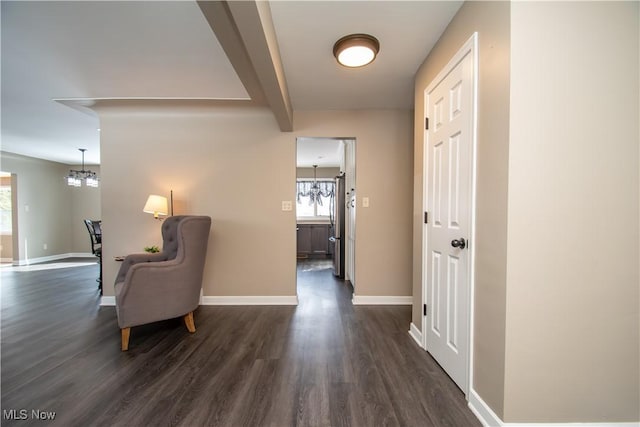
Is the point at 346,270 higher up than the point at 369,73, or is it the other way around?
the point at 369,73

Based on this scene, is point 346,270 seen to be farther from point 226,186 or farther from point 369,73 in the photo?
point 369,73

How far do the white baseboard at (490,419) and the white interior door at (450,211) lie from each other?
0.27 ft

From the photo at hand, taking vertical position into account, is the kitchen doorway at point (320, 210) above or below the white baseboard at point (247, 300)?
above

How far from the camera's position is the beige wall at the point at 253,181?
3.11m

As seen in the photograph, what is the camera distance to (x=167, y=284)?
7.08ft

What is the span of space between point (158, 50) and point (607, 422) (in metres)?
3.50

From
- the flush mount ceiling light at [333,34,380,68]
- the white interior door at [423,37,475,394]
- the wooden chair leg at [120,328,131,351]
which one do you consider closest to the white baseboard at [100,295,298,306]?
the wooden chair leg at [120,328,131,351]

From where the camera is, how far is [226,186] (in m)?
3.12

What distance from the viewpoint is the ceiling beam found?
4.10 feet

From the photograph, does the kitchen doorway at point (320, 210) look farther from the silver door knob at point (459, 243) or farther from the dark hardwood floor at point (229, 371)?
the silver door knob at point (459, 243)

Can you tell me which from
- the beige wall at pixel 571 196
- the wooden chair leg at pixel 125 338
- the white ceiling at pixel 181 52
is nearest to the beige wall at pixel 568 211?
the beige wall at pixel 571 196

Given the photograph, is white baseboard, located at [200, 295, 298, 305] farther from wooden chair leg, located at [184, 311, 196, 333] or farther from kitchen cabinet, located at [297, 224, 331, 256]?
kitchen cabinet, located at [297, 224, 331, 256]

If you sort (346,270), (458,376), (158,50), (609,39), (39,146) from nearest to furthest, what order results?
(609,39), (458,376), (158,50), (346,270), (39,146)

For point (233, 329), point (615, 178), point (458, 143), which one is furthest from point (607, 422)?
point (233, 329)
